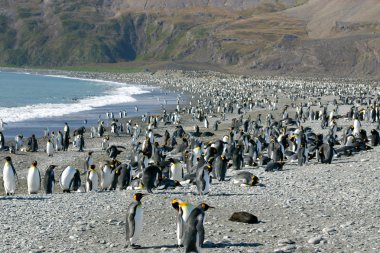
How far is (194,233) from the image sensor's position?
1042 cm

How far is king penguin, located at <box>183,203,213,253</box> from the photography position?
10.4 meters

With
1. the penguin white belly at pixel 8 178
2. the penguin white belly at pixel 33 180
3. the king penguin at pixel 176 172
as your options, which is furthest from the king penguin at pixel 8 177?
the king penguin at pixel 176 172

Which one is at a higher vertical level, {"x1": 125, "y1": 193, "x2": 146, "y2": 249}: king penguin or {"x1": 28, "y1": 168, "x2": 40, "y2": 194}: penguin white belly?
{"x1": 125, "y1": 193, "x2": 146, "y2": 249}: king penguin

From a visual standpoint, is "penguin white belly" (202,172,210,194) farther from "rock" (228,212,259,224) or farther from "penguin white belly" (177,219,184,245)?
"penguin white belly" (177,219,184,245)

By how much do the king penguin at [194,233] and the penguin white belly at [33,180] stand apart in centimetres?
786

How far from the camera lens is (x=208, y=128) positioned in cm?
3975

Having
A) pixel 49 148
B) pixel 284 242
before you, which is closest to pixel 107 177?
pixel 284 242

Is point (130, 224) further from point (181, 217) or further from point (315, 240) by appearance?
point (315, 240)

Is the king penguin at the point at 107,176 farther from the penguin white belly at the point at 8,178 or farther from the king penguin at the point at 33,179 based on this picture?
the penguin white belly at the point at 8,178

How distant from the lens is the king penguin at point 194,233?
1041cm

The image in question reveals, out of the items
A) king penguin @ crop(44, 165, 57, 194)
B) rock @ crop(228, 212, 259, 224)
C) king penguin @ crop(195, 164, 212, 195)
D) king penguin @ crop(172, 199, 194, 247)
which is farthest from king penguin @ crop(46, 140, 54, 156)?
king penguin @ crop(172, 199, 194, 247)

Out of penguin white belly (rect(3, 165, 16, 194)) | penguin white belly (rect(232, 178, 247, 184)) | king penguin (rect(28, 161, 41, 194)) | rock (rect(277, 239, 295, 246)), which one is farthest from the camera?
penguin white belly (rect(232, 178, 247, 184))

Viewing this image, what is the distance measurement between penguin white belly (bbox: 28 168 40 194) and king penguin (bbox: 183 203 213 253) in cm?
786

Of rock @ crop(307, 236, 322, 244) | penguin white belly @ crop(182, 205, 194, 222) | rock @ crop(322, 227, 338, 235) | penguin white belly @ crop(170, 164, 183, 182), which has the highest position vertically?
penguin white belly @ crop(182, 205, 194, 222)
